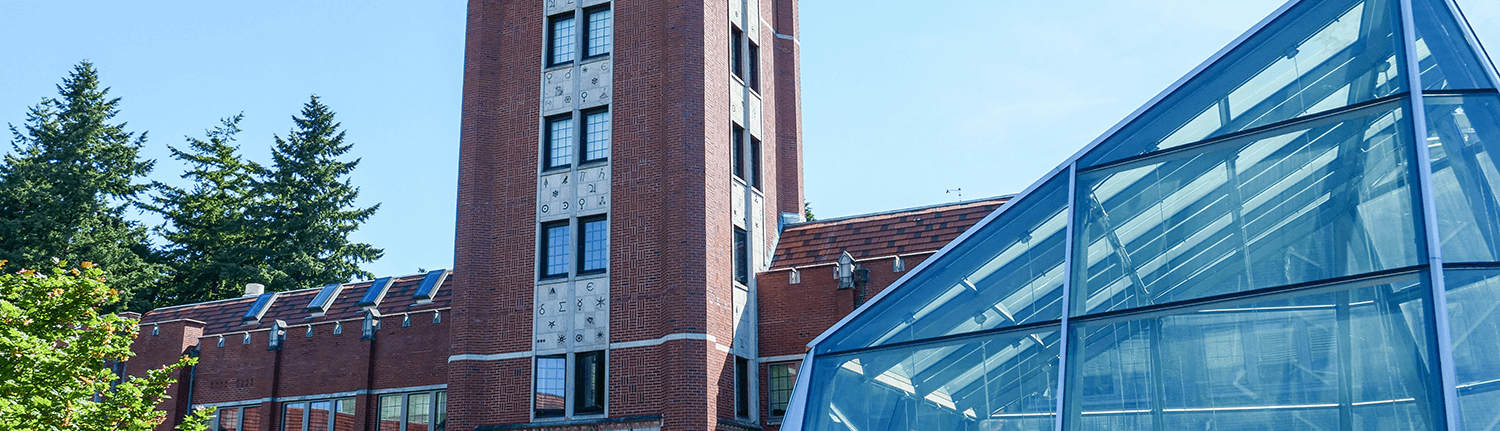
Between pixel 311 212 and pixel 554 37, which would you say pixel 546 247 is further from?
pixel 311 212

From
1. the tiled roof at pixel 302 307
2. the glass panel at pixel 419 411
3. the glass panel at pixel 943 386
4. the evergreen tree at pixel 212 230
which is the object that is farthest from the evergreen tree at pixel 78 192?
the glass panel at pixel 943 386

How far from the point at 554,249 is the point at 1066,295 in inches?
608

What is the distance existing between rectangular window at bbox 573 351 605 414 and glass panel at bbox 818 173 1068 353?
994cm

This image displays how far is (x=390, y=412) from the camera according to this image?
33.1m

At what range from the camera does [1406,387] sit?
13.8m

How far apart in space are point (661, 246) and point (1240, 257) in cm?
1488

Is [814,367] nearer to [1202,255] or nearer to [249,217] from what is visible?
[1202,255]

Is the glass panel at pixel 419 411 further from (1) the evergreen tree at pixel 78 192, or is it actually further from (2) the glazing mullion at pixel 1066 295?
(1) the evergreen tree at pixel 78 192

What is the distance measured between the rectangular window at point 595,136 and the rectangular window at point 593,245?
4.85ft

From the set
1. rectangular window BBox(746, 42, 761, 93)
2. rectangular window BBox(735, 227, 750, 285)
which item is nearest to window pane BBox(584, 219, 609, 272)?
rectangular window BBox(735, 227, 750, 285)

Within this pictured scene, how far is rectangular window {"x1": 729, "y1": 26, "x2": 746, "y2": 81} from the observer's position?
3190cm

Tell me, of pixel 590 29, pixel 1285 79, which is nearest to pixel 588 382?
pixel 590 29

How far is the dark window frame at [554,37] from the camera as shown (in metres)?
30.9

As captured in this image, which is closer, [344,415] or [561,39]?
[561,39]
